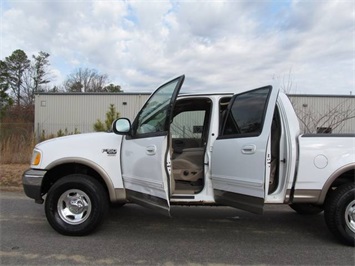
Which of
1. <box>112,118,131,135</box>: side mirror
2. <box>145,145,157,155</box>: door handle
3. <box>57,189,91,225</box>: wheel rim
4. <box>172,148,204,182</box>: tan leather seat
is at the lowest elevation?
<box>57,189,91,225</box>: wheel rim

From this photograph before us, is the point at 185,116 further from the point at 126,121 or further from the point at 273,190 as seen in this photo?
the point at 273,190

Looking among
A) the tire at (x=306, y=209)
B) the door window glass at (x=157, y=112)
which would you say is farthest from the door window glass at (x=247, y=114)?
the tire at (x=306, y=209)

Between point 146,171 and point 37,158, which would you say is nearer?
point 146,171

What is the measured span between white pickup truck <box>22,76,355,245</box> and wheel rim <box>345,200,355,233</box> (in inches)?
0.5

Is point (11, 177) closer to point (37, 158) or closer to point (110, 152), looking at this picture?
point (37, 158)

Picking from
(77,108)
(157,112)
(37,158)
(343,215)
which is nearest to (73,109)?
(77,108)

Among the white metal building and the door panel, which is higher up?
the white metal building

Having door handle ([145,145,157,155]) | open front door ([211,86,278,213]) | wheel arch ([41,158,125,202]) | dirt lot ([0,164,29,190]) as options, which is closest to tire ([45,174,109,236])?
wheel arch ([41,158,125,202])

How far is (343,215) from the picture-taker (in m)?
4.56

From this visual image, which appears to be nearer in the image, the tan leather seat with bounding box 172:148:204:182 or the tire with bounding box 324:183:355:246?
the tire with bounding box 324:183:355:246

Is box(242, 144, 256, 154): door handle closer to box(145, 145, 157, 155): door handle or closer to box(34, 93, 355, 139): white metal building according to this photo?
box(145, 145, 157, 155): door handle

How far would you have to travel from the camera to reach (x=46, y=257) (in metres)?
4.07

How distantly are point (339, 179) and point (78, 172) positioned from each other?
367 centimetres

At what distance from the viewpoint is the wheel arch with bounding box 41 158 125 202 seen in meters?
4.81
